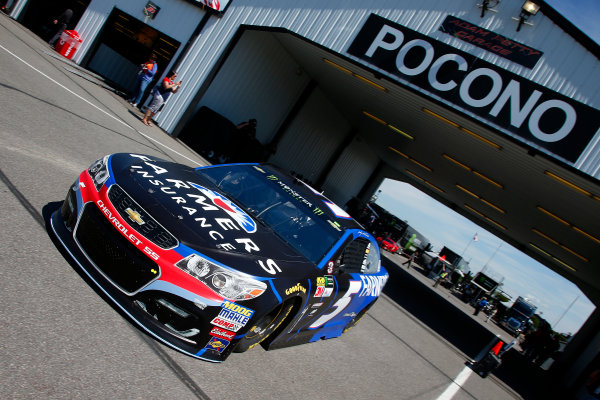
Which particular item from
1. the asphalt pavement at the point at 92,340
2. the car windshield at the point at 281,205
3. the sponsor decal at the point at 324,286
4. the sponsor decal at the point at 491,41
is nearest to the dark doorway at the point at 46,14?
the asphalt pavement at the point at 92,340

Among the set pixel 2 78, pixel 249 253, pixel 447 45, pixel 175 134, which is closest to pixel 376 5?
pixel 447 45

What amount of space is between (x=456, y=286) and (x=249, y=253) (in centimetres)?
2570

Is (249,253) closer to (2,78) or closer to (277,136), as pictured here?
(2,78)

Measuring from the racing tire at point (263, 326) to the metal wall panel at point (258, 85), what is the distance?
11363 mm

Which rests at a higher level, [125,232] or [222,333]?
[125,232]

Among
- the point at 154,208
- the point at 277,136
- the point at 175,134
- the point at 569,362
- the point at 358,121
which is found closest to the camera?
the point at 154,208

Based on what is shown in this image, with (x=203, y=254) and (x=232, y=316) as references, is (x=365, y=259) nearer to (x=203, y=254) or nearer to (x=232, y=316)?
(x=232, y=316)

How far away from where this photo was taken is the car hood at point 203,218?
3283mm

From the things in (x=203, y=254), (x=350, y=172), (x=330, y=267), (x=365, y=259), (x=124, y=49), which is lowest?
(x=203, y=254)

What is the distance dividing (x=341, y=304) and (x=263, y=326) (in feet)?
4.41

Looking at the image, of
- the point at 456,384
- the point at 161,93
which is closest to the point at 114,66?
the point at 161,93

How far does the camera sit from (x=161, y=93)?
42.0 feet

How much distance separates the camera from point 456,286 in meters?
26.7

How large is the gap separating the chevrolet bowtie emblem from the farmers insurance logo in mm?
7689
